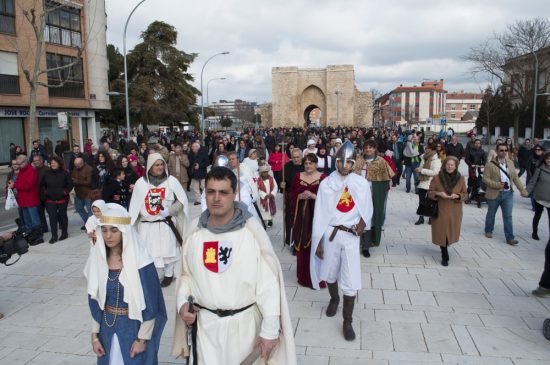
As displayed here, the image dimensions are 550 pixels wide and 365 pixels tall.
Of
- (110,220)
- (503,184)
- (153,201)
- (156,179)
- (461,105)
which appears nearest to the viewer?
(110,220)

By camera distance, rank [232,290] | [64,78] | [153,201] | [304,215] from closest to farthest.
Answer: [232,290], [153,201], [304,215], [64,78]

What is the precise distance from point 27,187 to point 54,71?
869 inches

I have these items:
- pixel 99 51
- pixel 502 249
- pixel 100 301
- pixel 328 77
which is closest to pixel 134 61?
pixel 99 51

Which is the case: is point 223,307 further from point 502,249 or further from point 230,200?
point 502,249

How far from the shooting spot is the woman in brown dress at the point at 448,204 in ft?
24.8

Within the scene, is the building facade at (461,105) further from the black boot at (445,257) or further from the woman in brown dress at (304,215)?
the woman in brown dress at (304,215)

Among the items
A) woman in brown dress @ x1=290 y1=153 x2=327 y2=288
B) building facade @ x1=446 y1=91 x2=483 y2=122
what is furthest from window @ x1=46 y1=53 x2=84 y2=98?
building facade @ x1=446 y1=91 x2=483 y2=122

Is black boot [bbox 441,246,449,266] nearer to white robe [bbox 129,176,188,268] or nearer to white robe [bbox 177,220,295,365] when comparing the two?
white robe [bbox 129,176,188,268]

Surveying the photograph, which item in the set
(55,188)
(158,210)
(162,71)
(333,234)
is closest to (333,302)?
(333,234)

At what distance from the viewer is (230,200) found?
2.96 m

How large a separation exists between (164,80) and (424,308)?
144 ft

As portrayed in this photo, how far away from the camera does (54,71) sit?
94.4 feet

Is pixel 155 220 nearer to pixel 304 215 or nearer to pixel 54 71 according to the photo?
pixel 304 215

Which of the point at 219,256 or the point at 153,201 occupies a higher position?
the point at 219,256
